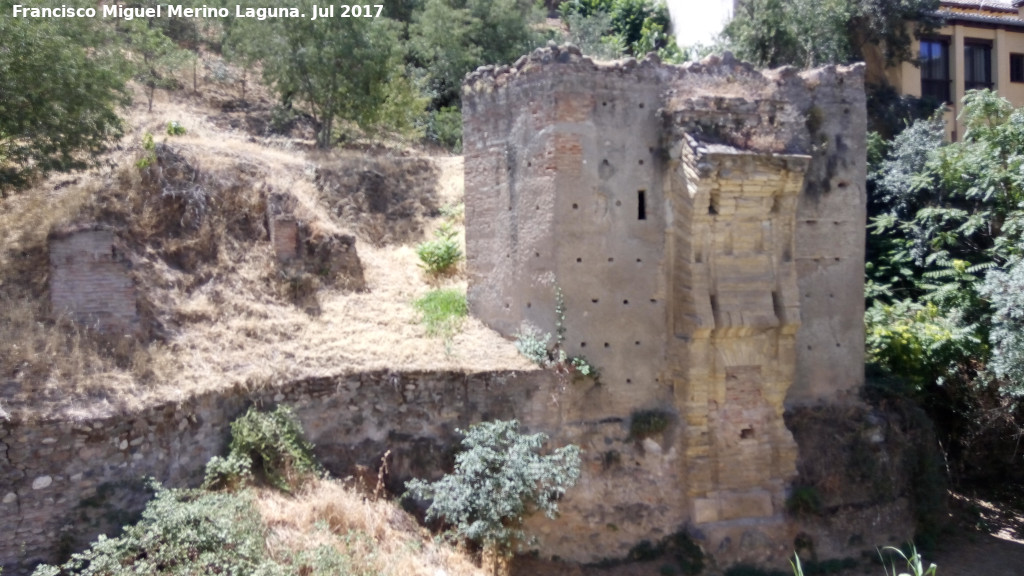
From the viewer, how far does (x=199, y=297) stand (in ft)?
34.8

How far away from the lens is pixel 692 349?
10406 mm

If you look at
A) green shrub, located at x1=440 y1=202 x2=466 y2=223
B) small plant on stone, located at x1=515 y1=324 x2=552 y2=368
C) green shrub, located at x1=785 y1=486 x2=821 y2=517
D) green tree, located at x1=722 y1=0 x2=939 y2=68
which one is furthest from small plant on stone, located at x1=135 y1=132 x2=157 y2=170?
green tree, located at x1=722 y1=0 x2=939 y2=68

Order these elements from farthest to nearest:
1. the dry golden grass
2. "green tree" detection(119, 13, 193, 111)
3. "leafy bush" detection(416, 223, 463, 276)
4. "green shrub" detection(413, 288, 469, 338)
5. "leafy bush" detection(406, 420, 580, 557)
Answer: "green tree" detection(119, 13, 193, 111)
"leafy bush" detection(416, 223, 463, 276)
"green shrub" detection(413, 288, 469, 338)
"leafy bush" detection(406, 420, 580, 557)
the dry golden grass

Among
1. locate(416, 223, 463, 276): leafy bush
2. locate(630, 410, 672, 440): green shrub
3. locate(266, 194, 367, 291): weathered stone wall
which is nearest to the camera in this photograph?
locate(630, 410, 672, 440): green shrub

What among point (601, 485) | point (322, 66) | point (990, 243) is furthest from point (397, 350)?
point (990, 243)

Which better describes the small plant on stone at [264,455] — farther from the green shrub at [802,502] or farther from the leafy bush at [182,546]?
the green shrub at [802,502]

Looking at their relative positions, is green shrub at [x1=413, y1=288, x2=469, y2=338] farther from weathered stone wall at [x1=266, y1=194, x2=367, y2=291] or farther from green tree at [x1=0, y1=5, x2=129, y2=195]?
green tree at [x1=0, y1=5, x2=129, y2=195]

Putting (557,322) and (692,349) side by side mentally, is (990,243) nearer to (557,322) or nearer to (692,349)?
(692,349)

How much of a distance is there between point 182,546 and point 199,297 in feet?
12.3

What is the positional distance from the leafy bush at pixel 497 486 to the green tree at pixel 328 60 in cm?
937

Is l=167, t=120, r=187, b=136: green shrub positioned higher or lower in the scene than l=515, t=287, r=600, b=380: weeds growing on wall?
higher

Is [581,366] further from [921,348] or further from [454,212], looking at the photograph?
[921,348]

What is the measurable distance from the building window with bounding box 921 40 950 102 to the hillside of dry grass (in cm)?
1369

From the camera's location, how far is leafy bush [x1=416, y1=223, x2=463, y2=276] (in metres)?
12.9
